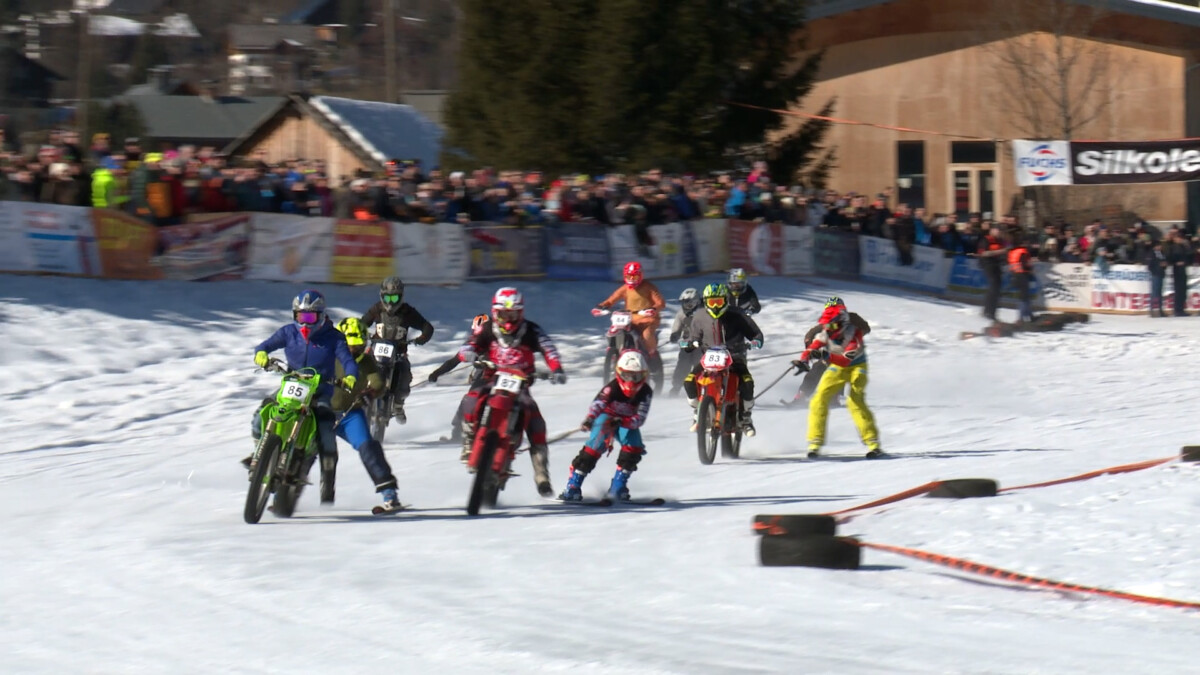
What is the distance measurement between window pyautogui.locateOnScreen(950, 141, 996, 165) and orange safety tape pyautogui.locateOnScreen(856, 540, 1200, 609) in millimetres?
38605

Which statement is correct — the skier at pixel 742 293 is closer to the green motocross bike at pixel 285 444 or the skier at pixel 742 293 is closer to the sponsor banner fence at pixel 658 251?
the green motocross bike at pixel 285 444

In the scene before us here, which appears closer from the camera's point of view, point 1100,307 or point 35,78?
point 1100,307

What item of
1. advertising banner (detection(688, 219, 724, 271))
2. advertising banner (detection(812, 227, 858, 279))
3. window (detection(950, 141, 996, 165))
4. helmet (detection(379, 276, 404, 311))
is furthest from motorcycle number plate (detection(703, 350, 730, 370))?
window (detection(950, 141, 996, 165))

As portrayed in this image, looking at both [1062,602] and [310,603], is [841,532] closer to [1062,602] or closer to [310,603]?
[1062,602]

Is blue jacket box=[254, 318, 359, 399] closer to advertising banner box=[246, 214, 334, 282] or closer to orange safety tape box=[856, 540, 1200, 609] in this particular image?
orange safety tape box=[856, 540, 1200, 609]

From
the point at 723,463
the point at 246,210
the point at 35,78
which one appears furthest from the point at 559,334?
the point at 35,78

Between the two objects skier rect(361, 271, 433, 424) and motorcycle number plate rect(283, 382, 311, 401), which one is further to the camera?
skier rect(361, 271, 433, 424)

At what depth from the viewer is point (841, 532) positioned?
375 inches

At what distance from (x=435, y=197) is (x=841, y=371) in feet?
35.4

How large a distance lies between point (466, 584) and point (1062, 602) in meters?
3.04

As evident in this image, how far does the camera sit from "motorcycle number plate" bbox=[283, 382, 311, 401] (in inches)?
393

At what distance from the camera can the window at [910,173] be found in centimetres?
4688

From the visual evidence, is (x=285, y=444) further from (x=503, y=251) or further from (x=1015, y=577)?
(x=503, y=251)

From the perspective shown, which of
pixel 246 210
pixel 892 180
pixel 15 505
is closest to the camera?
pixel 15 505
